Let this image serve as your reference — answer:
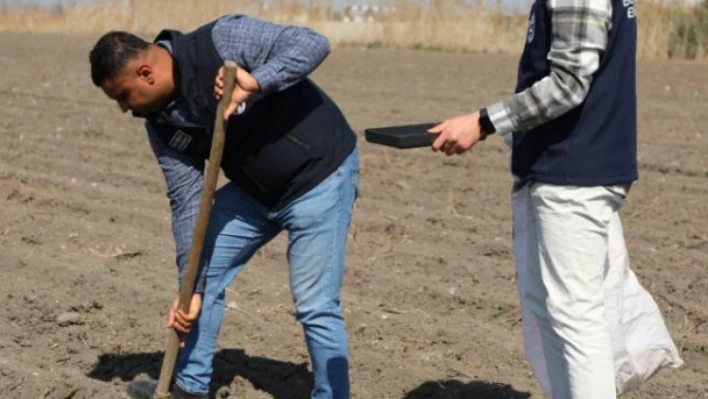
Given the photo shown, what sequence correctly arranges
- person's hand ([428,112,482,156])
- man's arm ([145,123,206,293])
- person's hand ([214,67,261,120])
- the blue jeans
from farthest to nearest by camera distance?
man's arm ([145,123,206,293]) < the blue jeans < person's hand ([214,67,261,120]) < person's hand ([428,112,482,156])

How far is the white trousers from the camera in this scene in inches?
142

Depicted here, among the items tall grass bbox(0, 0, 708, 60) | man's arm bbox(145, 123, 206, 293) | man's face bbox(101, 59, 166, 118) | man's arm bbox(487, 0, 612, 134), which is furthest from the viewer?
tall grass bbox(0, 0, 708, 60)

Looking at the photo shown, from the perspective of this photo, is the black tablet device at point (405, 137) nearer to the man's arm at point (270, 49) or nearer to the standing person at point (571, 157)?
the standing person at point (571, 157)

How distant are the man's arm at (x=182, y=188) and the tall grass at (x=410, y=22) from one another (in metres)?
15.7

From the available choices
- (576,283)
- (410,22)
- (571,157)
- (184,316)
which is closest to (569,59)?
(571,157)

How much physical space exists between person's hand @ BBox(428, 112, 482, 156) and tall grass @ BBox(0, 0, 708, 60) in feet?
52.7

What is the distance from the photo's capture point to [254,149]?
163 inches

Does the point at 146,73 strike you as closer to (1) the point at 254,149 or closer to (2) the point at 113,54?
(2) the point at 113,54

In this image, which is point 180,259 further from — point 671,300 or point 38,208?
point 38,208

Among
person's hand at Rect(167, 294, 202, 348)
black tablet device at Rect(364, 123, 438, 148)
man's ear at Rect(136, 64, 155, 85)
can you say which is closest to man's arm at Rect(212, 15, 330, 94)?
man's ear at Rect(136, 64, 155, 85)

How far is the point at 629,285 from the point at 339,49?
18921 mm

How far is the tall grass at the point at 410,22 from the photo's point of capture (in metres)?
19.3

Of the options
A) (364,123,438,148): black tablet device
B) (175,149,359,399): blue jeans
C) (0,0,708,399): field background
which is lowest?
(0,0,708,399): field background

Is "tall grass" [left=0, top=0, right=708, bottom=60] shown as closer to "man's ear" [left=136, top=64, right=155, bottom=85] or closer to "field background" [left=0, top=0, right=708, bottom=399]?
"field background" [left=0, top=0, right=708, bottom=399]
